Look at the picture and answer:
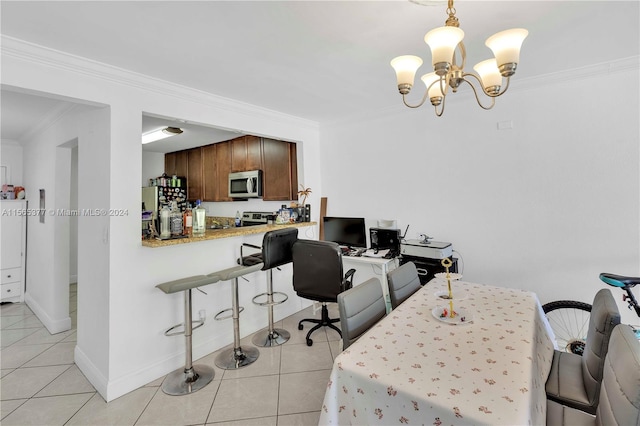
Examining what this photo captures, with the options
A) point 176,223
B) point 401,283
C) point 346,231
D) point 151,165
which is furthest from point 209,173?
point 401,283

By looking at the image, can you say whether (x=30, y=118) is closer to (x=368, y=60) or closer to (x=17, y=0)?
(x=17, y=0)

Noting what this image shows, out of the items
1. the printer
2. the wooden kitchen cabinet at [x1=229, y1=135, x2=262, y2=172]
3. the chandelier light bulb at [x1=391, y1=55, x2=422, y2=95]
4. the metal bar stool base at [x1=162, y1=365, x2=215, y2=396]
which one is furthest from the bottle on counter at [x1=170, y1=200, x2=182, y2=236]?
the printer

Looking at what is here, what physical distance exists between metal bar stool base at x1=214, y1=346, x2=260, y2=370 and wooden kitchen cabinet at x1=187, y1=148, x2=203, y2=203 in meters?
3.05

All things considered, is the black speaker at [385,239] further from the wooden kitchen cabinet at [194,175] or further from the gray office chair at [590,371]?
the wooden kitchen cabinet at [194,175]

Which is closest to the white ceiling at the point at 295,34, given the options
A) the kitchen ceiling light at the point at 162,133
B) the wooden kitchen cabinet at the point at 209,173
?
the kitchen ceiling light at the point at 162,133

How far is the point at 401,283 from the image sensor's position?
2.12 m

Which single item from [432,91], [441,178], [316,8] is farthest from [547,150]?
[316,8]

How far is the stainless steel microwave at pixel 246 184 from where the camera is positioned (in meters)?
3.95

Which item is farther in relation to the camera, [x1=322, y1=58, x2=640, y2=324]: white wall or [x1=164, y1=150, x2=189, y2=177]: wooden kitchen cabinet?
[x1=164, y1=150, x2=189, y2=177]: wooden kitchen cabinet

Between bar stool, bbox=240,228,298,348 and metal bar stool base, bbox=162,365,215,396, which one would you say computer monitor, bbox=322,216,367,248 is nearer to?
bar stool, bbox=240,228,298,348

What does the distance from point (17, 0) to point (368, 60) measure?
6.42ft

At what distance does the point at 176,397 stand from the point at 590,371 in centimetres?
256

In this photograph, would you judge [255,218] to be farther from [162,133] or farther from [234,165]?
[162,133]

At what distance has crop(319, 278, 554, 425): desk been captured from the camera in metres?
0.96
